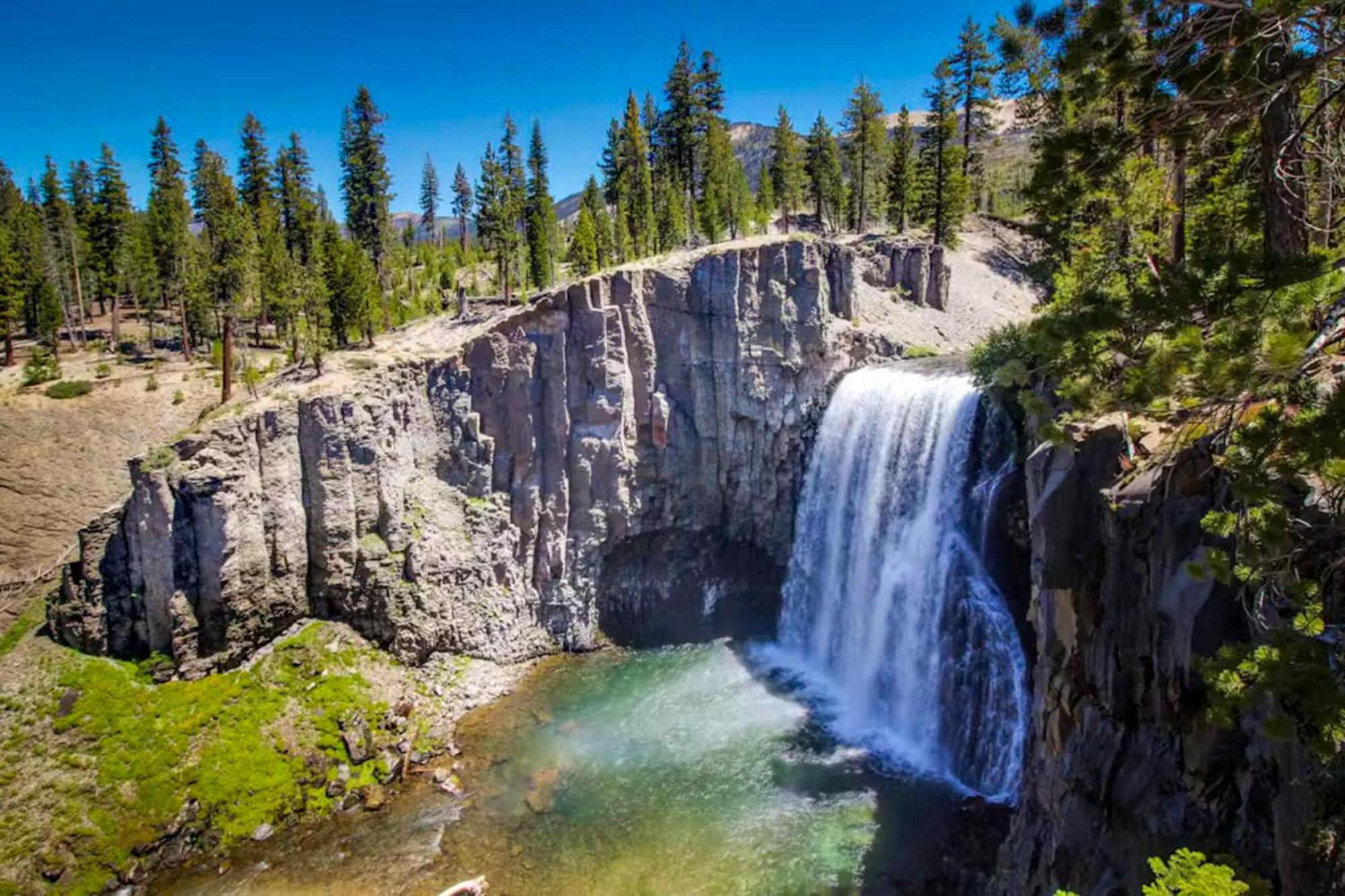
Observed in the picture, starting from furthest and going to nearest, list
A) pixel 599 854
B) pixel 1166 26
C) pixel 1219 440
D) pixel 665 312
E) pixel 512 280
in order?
1. pixel 512 280
2. pixel 665 312
3. pixel 599 854
4. pixel 1219 440
5. pixel 1166 26

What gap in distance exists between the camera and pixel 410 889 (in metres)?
18.9

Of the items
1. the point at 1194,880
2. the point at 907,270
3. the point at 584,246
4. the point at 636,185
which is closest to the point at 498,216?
the point at 584,246

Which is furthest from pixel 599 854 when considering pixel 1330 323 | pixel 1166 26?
pixel 1166 26

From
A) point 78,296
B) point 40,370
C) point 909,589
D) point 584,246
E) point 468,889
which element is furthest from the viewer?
point 78,296

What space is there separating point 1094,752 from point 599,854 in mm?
13251

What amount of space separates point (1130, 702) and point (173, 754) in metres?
25.8

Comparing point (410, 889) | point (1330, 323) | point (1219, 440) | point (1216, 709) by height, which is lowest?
point (410, 889)

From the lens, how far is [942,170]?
47.4m

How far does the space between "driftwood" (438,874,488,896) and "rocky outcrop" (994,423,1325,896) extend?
12.7 m

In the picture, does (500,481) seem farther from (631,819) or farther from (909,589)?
(909,589)

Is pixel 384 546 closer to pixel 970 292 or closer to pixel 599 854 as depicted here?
pixel 599 854

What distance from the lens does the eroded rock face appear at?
24.7m

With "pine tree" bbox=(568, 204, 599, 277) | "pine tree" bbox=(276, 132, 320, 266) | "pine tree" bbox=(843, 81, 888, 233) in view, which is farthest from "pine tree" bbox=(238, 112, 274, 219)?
"pine tree" bbox=(843, 81, 888, 233)

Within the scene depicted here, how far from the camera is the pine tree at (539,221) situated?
4888 centimetres
